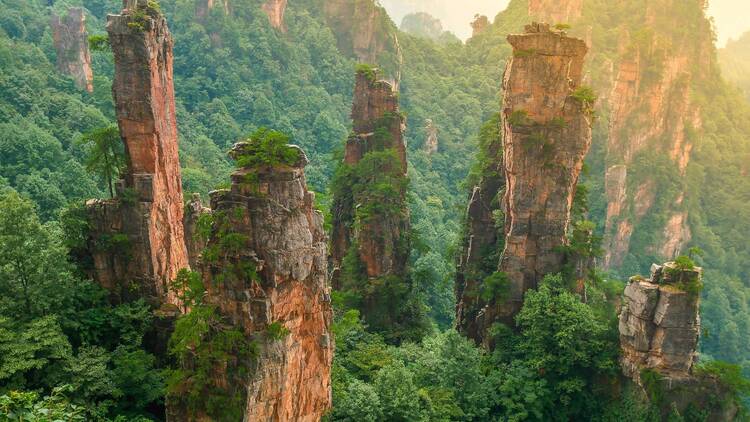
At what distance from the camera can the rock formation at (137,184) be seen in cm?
2189

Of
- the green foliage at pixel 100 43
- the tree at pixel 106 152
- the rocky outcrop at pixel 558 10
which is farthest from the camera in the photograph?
the rocky outcrop at pixel 558 10

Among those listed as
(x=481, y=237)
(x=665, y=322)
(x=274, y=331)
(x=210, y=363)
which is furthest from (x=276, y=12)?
(x=210, y=363)

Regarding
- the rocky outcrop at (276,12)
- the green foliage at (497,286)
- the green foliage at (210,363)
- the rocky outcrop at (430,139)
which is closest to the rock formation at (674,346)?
the green foliage at (497,286)

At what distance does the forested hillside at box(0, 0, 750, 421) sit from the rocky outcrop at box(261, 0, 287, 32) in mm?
982

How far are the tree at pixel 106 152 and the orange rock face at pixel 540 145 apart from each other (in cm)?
1562

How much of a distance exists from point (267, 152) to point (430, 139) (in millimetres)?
59828

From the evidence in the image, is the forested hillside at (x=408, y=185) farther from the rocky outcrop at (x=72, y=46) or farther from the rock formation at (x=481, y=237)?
the rocky outcrop at (x=72, y=46)

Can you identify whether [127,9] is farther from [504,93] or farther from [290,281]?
[504,93]

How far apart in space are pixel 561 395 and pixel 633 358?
297 centimetres

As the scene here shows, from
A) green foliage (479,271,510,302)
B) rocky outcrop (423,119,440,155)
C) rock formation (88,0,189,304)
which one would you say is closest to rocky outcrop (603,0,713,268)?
rocky outcrop (423,119,440,155)

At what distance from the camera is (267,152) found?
1655cm

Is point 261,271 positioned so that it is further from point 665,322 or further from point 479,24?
point 479,24

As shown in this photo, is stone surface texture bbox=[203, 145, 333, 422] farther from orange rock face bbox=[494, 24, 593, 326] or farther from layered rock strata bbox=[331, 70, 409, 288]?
layered rock strata bbox=[331, 70, 409, 288]

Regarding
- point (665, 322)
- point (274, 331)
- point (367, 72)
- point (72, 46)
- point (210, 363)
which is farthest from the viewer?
point (72, 46)
